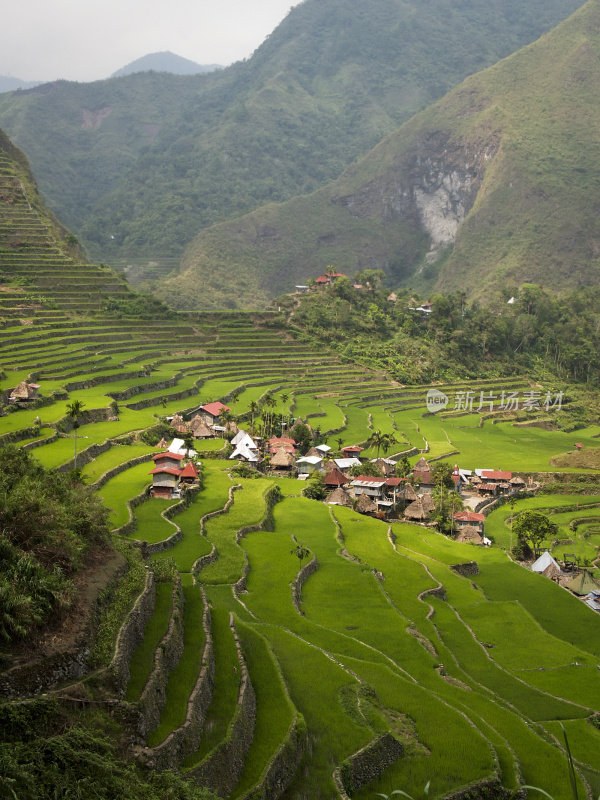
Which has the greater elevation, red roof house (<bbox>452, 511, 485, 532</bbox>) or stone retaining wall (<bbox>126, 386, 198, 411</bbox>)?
stone retaining wall (<bbox>126, 386, 198, 411</bbox>)

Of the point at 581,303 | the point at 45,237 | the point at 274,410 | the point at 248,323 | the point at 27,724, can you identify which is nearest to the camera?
the point at 27,724

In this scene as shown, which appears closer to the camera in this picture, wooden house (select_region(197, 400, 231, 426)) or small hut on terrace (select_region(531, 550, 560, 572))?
small hut on terrace (select_region(531, 550, 560, 572))

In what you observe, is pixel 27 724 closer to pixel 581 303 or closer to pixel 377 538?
pixel 377 538

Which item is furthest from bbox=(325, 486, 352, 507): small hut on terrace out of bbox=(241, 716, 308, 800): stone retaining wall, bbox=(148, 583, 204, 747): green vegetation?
bbox=(241, 716, 308, 800): stone retaining wall

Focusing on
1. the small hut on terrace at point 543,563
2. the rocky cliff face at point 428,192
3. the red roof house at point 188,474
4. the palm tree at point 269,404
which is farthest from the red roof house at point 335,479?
the rocky cliff face at point 428,192

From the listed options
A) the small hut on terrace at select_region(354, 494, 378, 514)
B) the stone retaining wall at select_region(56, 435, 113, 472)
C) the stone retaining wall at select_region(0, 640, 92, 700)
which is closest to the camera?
the stone retaining wall at select_region(0, 640, 92, 700)

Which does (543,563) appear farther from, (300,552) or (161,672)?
(161,672)

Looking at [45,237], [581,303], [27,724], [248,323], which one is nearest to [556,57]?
[581,303]

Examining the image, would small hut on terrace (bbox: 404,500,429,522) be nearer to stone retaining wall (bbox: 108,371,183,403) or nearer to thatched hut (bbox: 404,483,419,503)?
thatched hut (bbox: 404,483,419,503)
